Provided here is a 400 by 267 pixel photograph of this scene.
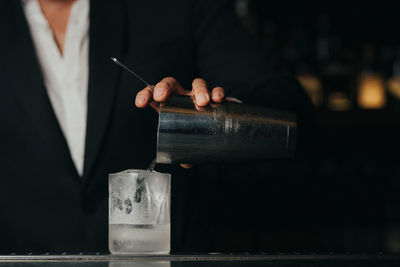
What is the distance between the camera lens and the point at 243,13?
226cm

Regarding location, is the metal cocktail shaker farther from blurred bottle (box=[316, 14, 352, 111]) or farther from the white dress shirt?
blurred bottle (box=[316, 14, 352, 111])

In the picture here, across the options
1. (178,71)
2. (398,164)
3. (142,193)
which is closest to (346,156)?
(398,164)

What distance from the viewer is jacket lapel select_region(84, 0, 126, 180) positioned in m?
1.18

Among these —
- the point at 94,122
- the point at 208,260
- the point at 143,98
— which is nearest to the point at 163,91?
the point at 143,98

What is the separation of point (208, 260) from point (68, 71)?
641mm

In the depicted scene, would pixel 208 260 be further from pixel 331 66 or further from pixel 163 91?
pixel 331 66

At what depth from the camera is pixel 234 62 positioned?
4.19 ft

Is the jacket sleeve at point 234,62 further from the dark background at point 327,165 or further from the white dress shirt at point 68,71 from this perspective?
the dark background at point 327,165

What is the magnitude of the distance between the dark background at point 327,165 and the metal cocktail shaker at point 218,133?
117 centimetres

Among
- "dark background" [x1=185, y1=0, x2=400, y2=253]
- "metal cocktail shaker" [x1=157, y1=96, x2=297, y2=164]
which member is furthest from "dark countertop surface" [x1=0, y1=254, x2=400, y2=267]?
"dark background" [x1=185, y1=0, x2=400, y2=253]

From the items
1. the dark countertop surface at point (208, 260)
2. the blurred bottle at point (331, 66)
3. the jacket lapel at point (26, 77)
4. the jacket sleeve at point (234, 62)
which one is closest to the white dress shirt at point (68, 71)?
the jacket lapel at point (26, 77)

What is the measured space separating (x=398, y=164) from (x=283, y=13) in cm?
69

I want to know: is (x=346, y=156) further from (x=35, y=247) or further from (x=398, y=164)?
(x=35, y=247)

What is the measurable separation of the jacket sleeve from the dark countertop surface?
45 cm
